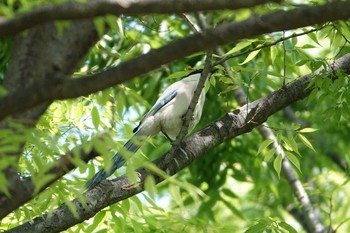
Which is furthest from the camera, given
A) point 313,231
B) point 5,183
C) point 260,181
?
point 260,181

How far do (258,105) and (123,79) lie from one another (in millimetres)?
2395

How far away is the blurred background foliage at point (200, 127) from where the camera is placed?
363cm

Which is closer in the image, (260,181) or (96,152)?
(96,152)

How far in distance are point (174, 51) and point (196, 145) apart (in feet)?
7.14

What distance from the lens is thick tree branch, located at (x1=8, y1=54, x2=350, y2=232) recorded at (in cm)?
408

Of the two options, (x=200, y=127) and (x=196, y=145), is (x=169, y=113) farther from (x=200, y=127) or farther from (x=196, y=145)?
(x=200, y=127)

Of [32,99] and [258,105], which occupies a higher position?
[32,99]

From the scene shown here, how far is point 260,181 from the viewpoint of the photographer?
369 inches

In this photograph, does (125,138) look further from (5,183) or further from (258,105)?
(5,183)

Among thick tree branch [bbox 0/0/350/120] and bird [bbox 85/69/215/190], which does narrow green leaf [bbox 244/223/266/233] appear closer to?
bird [bbox 85/69/215/190]

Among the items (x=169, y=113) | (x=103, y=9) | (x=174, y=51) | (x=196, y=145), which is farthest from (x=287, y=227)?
(x=103, y=9)

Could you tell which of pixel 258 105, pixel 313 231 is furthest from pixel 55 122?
pixel 313 231

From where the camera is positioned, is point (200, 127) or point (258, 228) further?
point (200, 127)

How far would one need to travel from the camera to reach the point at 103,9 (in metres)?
2.54
